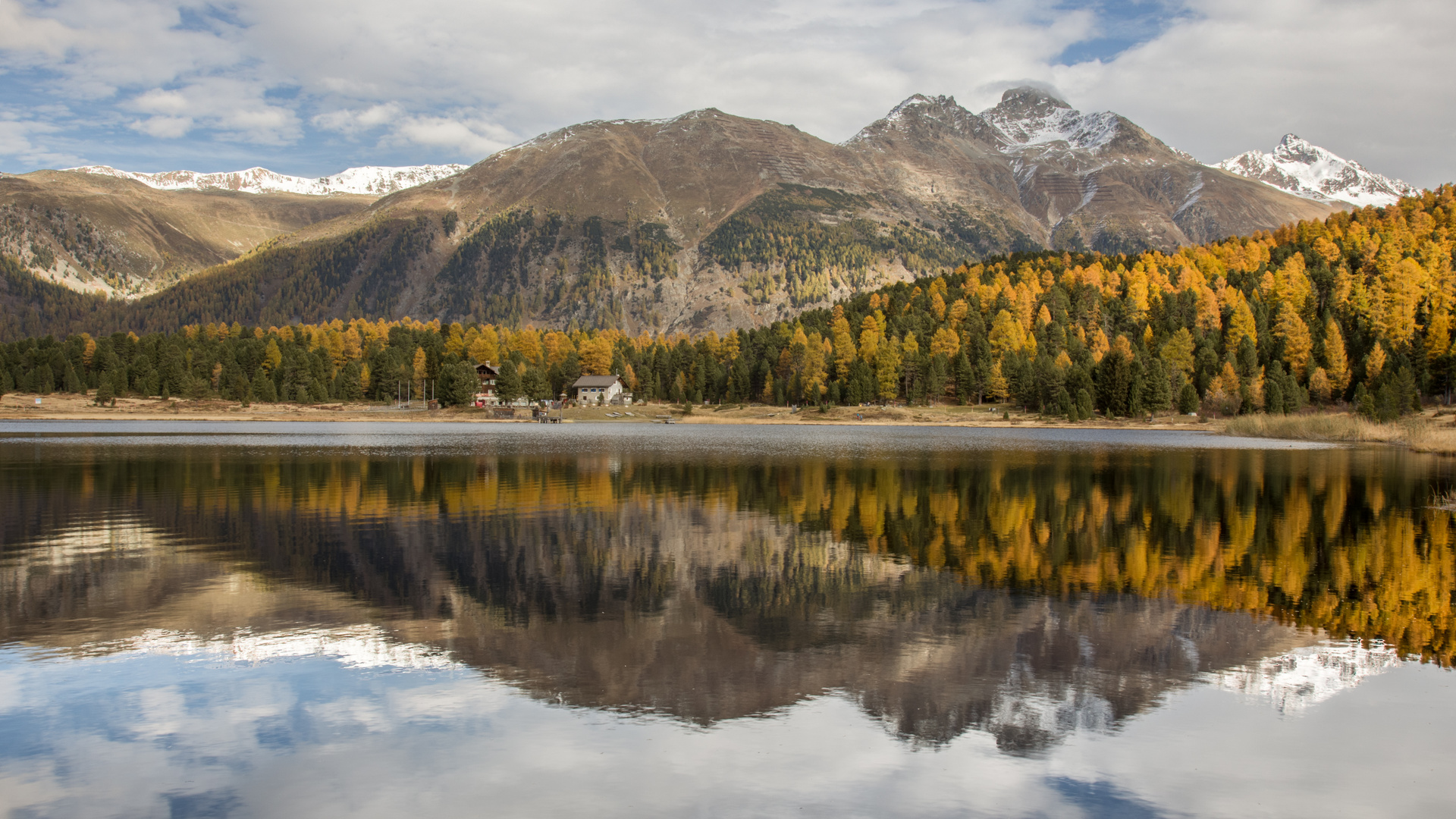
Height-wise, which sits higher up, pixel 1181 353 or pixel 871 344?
pixel 871 344

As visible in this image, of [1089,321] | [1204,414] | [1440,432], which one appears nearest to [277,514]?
[1440,432]

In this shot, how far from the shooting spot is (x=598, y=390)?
616 feet

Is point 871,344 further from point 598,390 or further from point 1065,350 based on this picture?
point 598,390

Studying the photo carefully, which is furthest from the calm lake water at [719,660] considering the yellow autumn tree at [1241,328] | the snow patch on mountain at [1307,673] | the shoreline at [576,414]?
the yellow autumn tree at [1241,328]

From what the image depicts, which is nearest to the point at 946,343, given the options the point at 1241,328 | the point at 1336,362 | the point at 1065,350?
the point at 1065,350

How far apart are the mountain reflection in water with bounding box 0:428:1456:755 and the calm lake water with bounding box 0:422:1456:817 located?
11cm

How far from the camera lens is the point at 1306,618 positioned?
1784 cm

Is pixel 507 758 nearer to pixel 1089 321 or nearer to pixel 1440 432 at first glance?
pixel 1440 432

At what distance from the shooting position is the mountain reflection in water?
1386 cm

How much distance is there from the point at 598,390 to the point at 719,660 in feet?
576

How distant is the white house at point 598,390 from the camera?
186 meters

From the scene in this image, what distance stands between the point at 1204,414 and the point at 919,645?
435 feet

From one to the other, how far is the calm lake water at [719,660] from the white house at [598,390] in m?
152

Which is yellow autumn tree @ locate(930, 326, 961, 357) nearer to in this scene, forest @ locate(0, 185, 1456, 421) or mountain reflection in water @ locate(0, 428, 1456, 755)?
forest @ locate(0, 185, 1456, 421)
